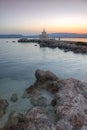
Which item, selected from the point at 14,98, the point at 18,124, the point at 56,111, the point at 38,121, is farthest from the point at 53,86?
the point at 18,124

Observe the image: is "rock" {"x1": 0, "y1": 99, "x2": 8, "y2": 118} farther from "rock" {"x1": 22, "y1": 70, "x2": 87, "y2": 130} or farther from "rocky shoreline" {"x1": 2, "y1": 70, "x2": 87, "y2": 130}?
"rock" {"x1": 22, "y1": 70, "x2": 87, "y2": 130}

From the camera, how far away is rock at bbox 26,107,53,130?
8961 millimetres

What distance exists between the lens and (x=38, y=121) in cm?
939

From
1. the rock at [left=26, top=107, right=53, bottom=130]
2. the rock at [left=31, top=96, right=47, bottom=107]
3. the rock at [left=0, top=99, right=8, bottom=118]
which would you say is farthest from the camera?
the rock at [left=31, top=96, right=47, bottom=107]

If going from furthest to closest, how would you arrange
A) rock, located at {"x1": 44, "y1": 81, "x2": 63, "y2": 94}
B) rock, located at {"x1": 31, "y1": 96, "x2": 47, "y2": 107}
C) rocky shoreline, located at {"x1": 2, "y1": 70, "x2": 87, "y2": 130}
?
rock, located at {"x1": 44, "y1": 81, "x2": 63, "y2": 94}
rock, located at {"x1": 31, "y1": 96, "x2": 47, "y2": 107}
rocky shoreline, located at {"x1": 2, "y1": 70, "x2": 87, "y2": 130}

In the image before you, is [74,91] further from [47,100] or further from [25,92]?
[25,92]

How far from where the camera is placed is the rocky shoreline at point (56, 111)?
9086 millimetres

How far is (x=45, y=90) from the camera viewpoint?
49.4ft

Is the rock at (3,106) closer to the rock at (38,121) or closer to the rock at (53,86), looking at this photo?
the rock at (38,121)

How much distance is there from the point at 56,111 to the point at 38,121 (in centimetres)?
161

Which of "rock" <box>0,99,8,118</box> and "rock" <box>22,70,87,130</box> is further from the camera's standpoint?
"rock" <box>0,99,8,118</box>

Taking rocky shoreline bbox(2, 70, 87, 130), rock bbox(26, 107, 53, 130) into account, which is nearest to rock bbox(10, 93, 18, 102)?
rocky shoreline bbox(2, 70, 87, 130)

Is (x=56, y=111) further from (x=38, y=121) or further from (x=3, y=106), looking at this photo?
(x=3, y=106)

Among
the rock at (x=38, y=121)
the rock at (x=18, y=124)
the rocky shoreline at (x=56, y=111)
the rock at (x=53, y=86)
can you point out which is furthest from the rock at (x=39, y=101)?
the rock at (x=18, y=124)
